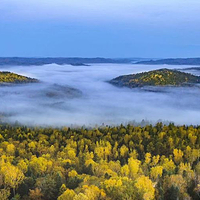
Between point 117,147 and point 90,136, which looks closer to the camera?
point 117,147

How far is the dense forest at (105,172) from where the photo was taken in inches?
2916

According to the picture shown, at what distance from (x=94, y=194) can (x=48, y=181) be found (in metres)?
14.2

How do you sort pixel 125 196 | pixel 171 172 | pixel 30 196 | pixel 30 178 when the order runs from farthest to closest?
pixel 171 172, pixel 30 178, pixel 30 196, pixel 125 196

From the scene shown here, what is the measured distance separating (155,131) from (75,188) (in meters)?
93.6

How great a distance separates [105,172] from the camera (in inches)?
3597

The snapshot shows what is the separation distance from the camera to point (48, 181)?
258ft

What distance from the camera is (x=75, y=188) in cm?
7938

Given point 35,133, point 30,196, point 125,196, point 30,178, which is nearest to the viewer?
point 125,196

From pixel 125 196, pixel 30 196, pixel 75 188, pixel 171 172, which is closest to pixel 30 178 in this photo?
pixel 30 196

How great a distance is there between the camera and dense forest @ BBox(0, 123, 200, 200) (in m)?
74.1

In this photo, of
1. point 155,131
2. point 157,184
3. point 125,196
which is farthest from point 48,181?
point 155,131

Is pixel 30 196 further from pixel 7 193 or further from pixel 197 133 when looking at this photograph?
pixel 197 133

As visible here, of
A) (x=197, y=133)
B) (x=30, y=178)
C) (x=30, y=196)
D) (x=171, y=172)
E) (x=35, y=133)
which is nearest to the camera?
(x=30, y=196)

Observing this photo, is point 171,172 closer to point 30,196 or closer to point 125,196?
point 125,196
